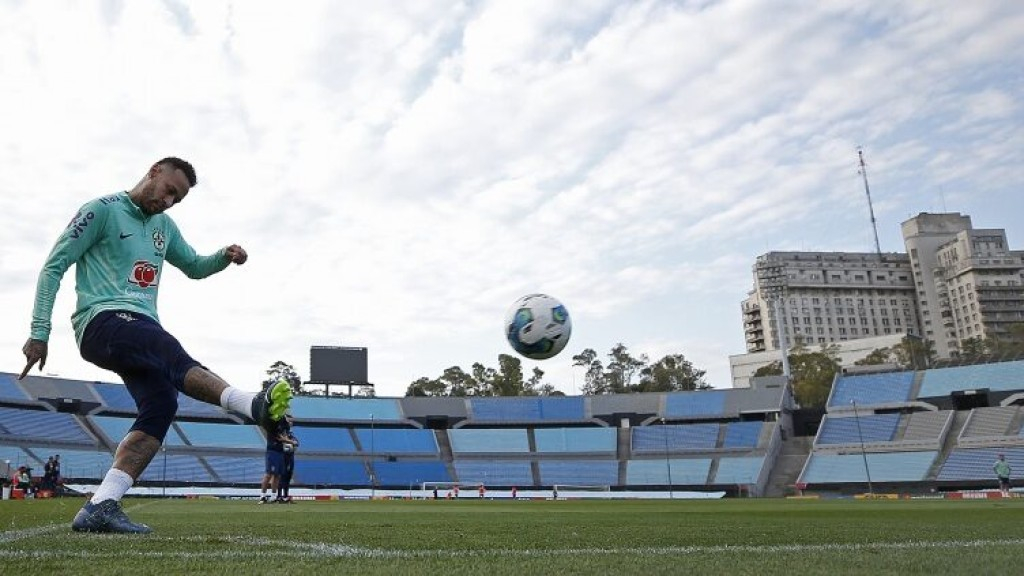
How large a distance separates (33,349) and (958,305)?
504 ft

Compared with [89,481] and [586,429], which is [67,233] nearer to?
[89,481]

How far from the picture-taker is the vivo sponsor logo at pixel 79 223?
14.7 feet

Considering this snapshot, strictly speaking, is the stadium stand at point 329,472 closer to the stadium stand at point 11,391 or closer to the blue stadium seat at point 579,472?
the blue stadium seat at point 579,472

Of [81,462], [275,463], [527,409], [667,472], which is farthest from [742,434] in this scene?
[81,462]

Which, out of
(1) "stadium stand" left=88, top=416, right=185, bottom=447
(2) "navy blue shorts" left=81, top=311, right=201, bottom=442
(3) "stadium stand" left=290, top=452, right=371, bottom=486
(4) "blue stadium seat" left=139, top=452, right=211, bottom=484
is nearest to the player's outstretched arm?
(2) "navy blue shorts" left=81, top=311, right=201, bottom=442

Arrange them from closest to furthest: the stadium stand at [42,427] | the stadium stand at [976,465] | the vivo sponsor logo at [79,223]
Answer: the vivo sponsor logo at [79,223] → the stadium stand at [976,465] → the stadium stand at [42,427]

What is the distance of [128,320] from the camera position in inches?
174

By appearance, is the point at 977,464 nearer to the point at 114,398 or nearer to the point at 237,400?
the point at 237,400

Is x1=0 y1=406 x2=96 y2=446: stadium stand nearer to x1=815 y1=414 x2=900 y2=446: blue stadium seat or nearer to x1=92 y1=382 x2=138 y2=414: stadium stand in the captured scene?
x1=92 y1=382 x2=138 y2=414: stadium stand

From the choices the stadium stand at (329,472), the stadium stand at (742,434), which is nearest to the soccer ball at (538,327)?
the stadium stand at (329,472)

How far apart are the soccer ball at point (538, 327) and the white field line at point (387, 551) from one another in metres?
7.12

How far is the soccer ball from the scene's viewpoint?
447 inches

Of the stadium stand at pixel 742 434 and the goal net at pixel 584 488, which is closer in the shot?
the goal net at pixel 584 488

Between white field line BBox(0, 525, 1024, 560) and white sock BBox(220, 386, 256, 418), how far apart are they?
2.38ft
